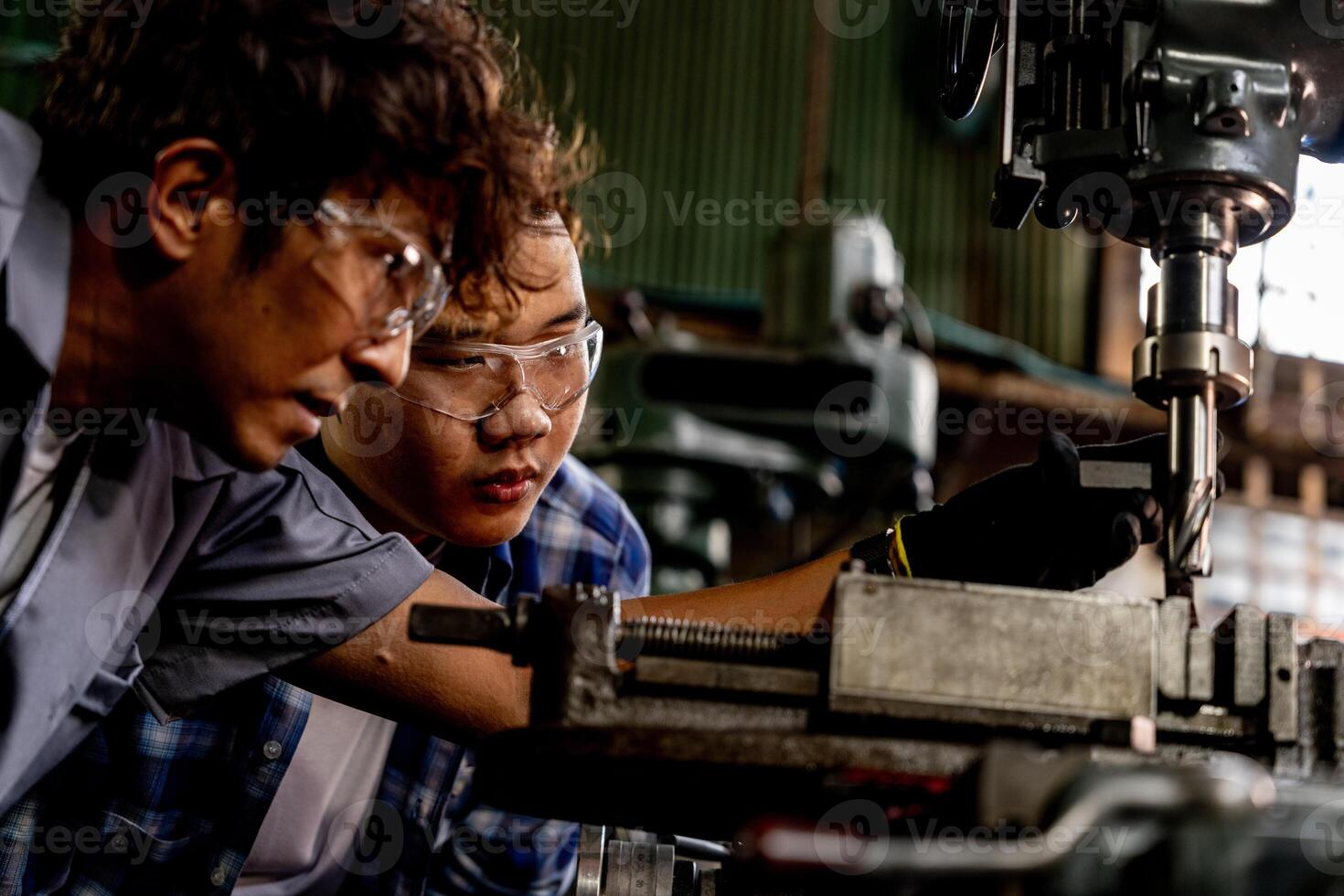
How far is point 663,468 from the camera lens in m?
3.09

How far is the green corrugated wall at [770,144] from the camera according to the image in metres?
5.55

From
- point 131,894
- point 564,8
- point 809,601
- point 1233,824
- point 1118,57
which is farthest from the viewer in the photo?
point 564,8

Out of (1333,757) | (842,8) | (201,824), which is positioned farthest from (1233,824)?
(842,8)

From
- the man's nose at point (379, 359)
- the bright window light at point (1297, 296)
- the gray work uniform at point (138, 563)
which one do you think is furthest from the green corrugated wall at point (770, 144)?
the man's nose at point (379, 359)

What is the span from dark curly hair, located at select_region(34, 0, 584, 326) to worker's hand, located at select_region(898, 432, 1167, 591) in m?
0.59

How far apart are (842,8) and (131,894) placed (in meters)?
5.14

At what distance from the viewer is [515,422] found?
167cm

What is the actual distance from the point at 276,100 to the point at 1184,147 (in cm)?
82

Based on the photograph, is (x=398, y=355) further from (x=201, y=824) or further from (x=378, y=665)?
(x=201, y=824)

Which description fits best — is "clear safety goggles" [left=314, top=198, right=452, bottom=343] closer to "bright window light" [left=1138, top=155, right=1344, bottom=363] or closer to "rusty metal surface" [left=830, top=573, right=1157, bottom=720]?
"rusty metal surface" [left=830, top=573, right=1157, bottom=720]

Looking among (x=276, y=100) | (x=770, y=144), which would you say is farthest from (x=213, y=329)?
(x=770, y=144)

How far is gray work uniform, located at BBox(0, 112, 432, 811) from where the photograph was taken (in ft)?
3.67

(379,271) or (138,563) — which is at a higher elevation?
(379,271)

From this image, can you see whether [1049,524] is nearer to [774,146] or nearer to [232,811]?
[232,811]
